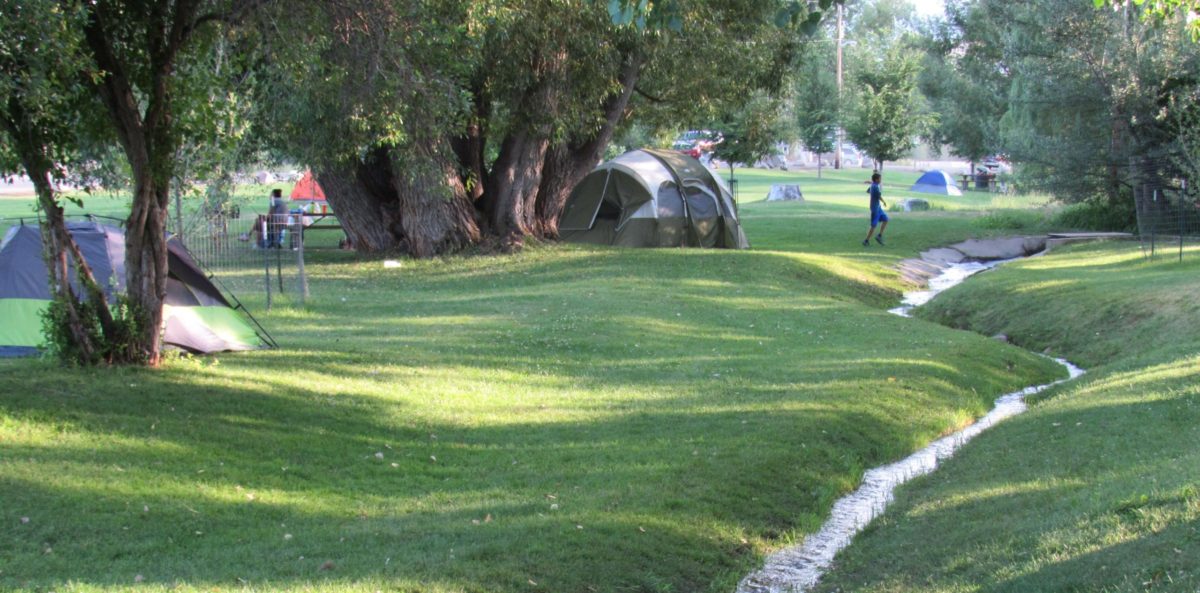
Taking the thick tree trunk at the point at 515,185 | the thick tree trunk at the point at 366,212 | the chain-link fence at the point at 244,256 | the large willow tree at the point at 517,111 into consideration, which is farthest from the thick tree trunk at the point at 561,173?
the chain-link fence at the point at 244,256

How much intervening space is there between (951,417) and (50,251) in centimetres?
930

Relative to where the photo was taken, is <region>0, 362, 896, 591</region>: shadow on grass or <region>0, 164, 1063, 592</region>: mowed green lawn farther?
<region>0, 164, 1063, 592</region>: mowed green lawn

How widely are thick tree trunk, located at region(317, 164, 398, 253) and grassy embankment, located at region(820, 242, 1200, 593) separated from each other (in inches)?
612

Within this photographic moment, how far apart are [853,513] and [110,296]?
858cm

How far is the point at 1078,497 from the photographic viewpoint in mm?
7926

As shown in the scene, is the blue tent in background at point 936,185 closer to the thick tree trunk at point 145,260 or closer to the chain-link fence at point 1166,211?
the chain-link fence at point 1166,211

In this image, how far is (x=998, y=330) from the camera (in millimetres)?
18891

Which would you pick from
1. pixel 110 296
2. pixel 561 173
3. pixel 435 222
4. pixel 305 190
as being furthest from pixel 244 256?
pixel 305 190

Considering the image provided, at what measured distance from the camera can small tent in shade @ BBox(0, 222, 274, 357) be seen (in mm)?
12125

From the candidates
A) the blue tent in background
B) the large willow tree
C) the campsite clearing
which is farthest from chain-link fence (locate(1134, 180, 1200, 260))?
the blue tent in background

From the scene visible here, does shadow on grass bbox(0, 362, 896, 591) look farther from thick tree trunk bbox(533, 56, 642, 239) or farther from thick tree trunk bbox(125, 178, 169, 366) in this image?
thick tree trunk bbox(533, 56, 642, 239)

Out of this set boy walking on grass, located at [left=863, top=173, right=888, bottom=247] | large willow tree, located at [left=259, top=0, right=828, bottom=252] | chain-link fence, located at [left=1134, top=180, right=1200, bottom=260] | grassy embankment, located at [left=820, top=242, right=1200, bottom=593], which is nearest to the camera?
grassy embankment, located at [left=820, top=242, right=1200, bottom=593]

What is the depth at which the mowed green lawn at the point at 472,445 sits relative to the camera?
23.3ft

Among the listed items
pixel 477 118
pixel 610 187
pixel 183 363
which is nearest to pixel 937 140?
pixel 610 187
